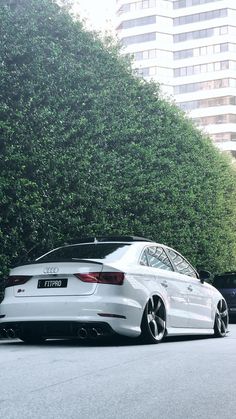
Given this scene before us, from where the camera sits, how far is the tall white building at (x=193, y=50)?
89750 millimetres

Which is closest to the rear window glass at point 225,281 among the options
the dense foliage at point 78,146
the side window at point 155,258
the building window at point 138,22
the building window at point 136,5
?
the dense foliage at point 78,146

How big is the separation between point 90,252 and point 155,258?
1.09m

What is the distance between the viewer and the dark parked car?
69.4ft

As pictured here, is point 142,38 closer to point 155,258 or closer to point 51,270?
point 155,258

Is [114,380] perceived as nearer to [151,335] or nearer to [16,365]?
[16,365]

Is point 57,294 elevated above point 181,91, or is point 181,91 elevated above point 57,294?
point 181,91

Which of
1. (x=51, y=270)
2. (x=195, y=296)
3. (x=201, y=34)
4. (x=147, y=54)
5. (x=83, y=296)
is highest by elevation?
(x=201, y=34)

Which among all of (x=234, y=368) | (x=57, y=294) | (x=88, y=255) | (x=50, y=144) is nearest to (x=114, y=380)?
(x=234, y=368)

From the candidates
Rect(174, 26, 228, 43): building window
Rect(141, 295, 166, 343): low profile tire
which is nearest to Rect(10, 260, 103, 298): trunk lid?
Rect(141, 295, 166, 343): low profile tire

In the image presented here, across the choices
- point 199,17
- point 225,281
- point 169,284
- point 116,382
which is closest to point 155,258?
point 169,284

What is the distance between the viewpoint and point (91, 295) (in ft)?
30.7

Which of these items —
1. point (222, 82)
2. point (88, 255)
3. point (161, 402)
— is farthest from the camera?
point (222, 82)

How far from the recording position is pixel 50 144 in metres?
14.2

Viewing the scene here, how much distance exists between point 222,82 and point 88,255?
3258 inches
